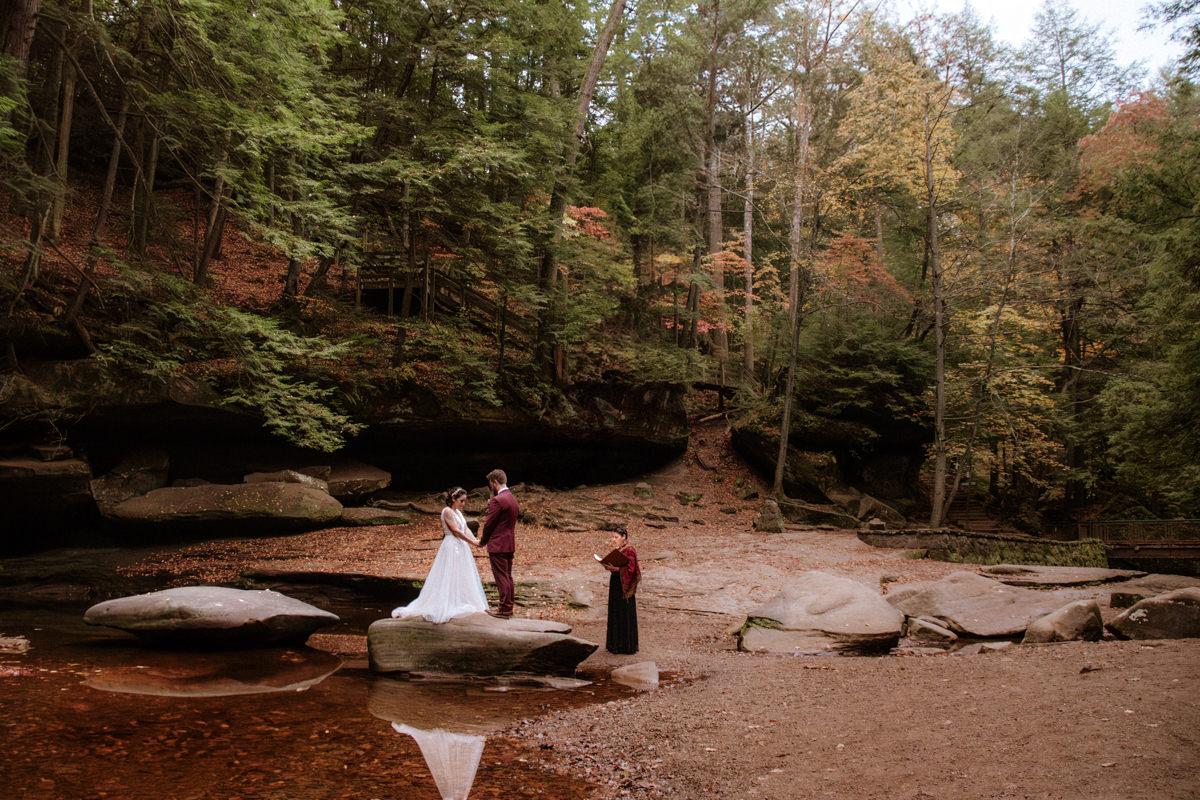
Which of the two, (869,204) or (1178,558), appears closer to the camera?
(1178,558)

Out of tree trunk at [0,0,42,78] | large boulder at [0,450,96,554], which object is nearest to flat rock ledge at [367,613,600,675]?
large boulder at [0,450,96,554]

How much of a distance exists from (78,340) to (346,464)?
657 cm

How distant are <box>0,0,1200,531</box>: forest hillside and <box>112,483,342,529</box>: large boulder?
159 centimetres

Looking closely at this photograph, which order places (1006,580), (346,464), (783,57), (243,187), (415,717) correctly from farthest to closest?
(783,57), (346,464), (243,187), (1006,580), (415,717)

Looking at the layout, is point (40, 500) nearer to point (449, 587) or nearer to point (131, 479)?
point (131, 479)

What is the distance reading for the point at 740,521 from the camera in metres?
19.8

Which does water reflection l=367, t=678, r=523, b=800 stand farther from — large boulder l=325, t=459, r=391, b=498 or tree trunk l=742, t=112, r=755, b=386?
tree trunk l=742, t=112, r=755, b=386

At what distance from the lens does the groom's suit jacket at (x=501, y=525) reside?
309 inches

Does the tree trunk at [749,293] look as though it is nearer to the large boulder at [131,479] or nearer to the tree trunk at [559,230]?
the tree trunk at [559,230]

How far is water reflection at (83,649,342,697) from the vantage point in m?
6.02

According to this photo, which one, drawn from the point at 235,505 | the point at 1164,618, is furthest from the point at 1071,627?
the point at 235,505

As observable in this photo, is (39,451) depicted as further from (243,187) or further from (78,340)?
(243,187)

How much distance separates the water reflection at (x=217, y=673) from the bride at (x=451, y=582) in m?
1.18

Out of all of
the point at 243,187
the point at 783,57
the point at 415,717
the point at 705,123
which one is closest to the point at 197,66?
the point at 243,187
